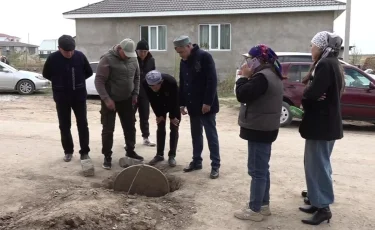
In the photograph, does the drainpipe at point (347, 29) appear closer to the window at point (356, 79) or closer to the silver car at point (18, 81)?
the window at point (356, 79)

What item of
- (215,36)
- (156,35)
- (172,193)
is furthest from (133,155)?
(156,35)

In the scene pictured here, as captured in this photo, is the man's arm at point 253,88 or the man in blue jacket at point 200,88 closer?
the man's arm at point 253,88

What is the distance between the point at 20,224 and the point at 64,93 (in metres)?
2.36

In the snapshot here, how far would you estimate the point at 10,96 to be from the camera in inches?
628

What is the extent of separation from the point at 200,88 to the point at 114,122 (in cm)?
143

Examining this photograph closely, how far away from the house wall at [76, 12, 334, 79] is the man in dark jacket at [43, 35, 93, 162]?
1427 centimetres

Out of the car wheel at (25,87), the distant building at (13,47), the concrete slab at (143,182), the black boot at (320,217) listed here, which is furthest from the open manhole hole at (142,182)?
the distant building at (13,47)

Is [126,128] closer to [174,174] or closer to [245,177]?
[174,174]

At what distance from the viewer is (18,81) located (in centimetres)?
1631

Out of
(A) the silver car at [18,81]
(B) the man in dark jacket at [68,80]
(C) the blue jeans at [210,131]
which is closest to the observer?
(C) the blue jeans at [210,131]

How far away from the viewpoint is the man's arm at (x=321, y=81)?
3861mm

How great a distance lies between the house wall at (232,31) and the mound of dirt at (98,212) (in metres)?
15.7

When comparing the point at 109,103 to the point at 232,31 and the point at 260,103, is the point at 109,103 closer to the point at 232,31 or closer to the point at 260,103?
the point at 260,103

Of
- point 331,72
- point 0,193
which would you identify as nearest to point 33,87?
point 0,193
